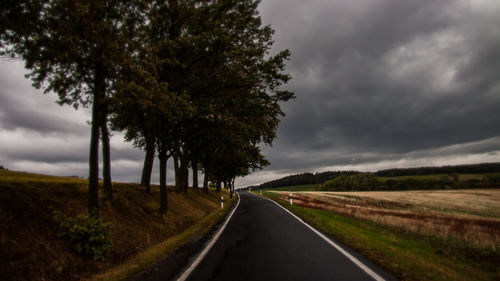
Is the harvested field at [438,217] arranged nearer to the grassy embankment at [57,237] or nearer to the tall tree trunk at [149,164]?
the grassy embankment at [57,237]

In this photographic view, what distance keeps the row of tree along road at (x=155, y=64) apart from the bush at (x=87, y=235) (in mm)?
726

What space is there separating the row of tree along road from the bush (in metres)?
0.73

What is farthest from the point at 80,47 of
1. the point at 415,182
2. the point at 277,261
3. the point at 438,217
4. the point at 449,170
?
the point at 449,170

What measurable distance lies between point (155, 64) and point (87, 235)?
554cm

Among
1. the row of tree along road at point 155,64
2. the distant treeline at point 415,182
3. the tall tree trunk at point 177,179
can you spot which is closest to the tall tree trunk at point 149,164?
the row of tree along road at point 155,64

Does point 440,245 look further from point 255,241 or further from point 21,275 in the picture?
point 21,275

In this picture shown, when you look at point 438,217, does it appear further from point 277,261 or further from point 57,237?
point 57,237

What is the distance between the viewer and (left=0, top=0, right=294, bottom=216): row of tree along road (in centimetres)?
688

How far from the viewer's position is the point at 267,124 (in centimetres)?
1603

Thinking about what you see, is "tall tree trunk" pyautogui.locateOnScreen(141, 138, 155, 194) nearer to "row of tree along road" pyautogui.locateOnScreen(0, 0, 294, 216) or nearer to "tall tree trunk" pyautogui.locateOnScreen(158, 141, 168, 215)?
"row of tree along road" pyautogui.locateOnScreen(0, 0, 294, 216)

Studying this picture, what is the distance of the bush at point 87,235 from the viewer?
6.68m

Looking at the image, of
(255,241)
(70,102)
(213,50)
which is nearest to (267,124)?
(213,50)

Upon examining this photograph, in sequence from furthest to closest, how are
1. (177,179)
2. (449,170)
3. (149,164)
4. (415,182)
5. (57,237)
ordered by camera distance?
1. (449,170)
2. (415,182)
3. (177,179)
4. (149,164)
5. (57,237)

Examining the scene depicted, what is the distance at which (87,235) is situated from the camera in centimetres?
692
